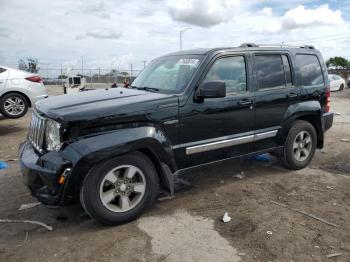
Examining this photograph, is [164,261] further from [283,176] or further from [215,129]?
[283,176]

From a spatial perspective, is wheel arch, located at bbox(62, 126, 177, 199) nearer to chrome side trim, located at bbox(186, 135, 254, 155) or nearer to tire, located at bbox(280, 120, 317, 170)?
chrome side trim, located at bbox(186, 135, 254, 155)

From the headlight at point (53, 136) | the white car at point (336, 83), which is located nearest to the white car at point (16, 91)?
the headlight at point (53, 136)

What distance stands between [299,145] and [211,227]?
8.61 feet

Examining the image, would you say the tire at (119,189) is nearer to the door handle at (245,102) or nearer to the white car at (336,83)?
the door handle at (245,102)

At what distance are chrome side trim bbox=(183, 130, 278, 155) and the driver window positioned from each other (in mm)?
635

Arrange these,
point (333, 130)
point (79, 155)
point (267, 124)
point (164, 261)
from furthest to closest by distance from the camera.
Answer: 1. point (333, 130)
2. point (267, 124)
3. point (79, 155)
4. point (164, 261)

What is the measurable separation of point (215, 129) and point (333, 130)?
5901 mm

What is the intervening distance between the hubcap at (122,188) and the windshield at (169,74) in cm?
115

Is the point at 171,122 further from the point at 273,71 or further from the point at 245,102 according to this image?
the point at 273,71

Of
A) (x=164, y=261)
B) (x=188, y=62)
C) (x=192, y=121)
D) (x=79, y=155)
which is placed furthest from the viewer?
(x=188, y=62)

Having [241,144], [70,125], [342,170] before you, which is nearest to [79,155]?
[70,125]

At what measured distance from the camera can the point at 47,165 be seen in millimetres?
3615

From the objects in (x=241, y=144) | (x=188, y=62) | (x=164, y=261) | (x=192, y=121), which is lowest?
(x=164, y=261)

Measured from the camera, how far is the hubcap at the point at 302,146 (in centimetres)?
577
